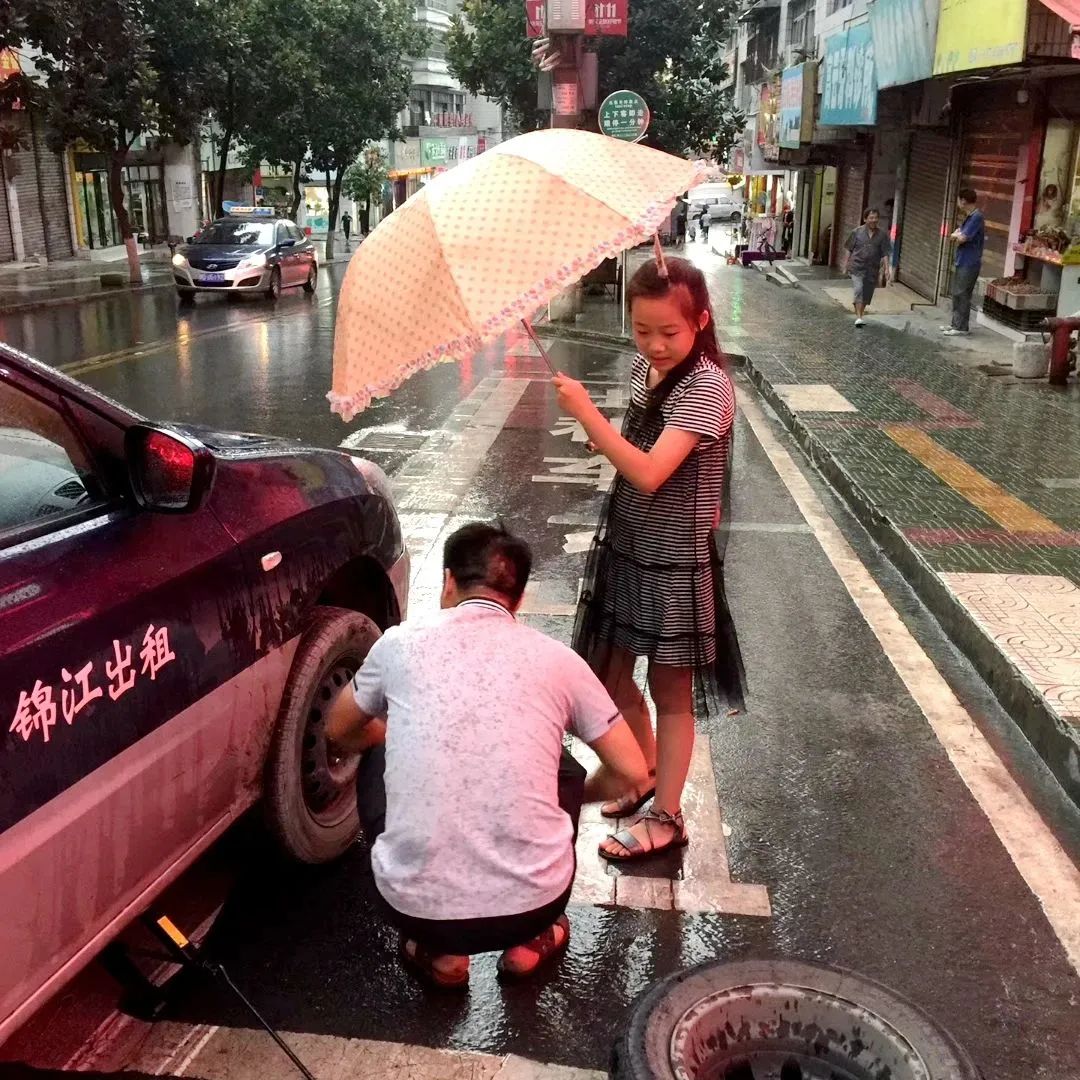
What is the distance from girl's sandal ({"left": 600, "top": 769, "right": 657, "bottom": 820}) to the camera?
3795 millimetres

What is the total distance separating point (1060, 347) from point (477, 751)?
34.9ft

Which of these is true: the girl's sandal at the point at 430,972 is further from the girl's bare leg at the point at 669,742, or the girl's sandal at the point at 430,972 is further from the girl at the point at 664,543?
the girl's bare leg at the point at 669,742

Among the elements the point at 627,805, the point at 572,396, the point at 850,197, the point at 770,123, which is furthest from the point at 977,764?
the point at 770,123

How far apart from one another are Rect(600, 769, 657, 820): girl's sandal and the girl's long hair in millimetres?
1295

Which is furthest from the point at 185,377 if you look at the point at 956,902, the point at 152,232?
the point at 152,232

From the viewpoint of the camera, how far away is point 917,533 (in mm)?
6699

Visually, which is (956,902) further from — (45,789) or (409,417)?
(409,417)

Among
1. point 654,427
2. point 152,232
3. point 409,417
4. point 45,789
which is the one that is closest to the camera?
point 45,789

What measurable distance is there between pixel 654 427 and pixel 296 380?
10.2 meters

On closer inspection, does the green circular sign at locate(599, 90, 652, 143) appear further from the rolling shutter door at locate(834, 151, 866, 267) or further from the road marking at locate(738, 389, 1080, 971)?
the road marking at locate(738, 389, 1080, 971)

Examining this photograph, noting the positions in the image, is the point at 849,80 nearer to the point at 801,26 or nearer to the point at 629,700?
the point at 801,26

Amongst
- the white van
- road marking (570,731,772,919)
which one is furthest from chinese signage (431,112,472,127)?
road marking (570,731,772,919)

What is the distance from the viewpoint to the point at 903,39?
15930 mm

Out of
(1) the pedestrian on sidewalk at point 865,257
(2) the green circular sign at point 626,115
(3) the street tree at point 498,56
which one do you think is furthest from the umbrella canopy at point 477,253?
(3) the street tree at point 498,56
